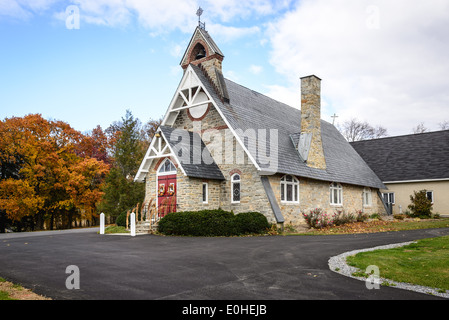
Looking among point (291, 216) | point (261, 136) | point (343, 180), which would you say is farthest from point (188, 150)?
point (343, 180)

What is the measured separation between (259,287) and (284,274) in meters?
1.35

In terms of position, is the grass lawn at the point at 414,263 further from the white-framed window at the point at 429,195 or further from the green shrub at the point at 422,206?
the white-framed window at the point at 429,195

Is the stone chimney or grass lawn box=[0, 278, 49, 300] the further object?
the stone chimney

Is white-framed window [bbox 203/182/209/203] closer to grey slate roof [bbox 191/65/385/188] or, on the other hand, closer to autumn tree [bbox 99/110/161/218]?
grey slate roof [bbox 191/65/385/188]

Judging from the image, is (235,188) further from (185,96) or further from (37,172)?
(37,172)

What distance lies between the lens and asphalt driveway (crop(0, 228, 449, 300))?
248 inches

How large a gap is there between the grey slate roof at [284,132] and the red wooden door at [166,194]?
4731 millimetres

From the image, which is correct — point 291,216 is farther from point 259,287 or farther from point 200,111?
point 259,287

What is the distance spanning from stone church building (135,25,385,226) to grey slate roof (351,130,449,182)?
889cm

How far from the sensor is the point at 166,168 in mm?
20938

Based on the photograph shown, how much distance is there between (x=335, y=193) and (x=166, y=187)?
11777 mm

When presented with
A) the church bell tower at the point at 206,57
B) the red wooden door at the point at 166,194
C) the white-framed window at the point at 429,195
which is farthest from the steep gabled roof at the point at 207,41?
the white-framed window at the point at 429,195

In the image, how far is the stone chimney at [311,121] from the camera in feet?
75.8

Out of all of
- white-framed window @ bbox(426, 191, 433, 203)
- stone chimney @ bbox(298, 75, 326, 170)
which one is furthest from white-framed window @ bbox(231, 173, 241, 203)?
white-framed window @ bbox(426, 191, 433, 203)
